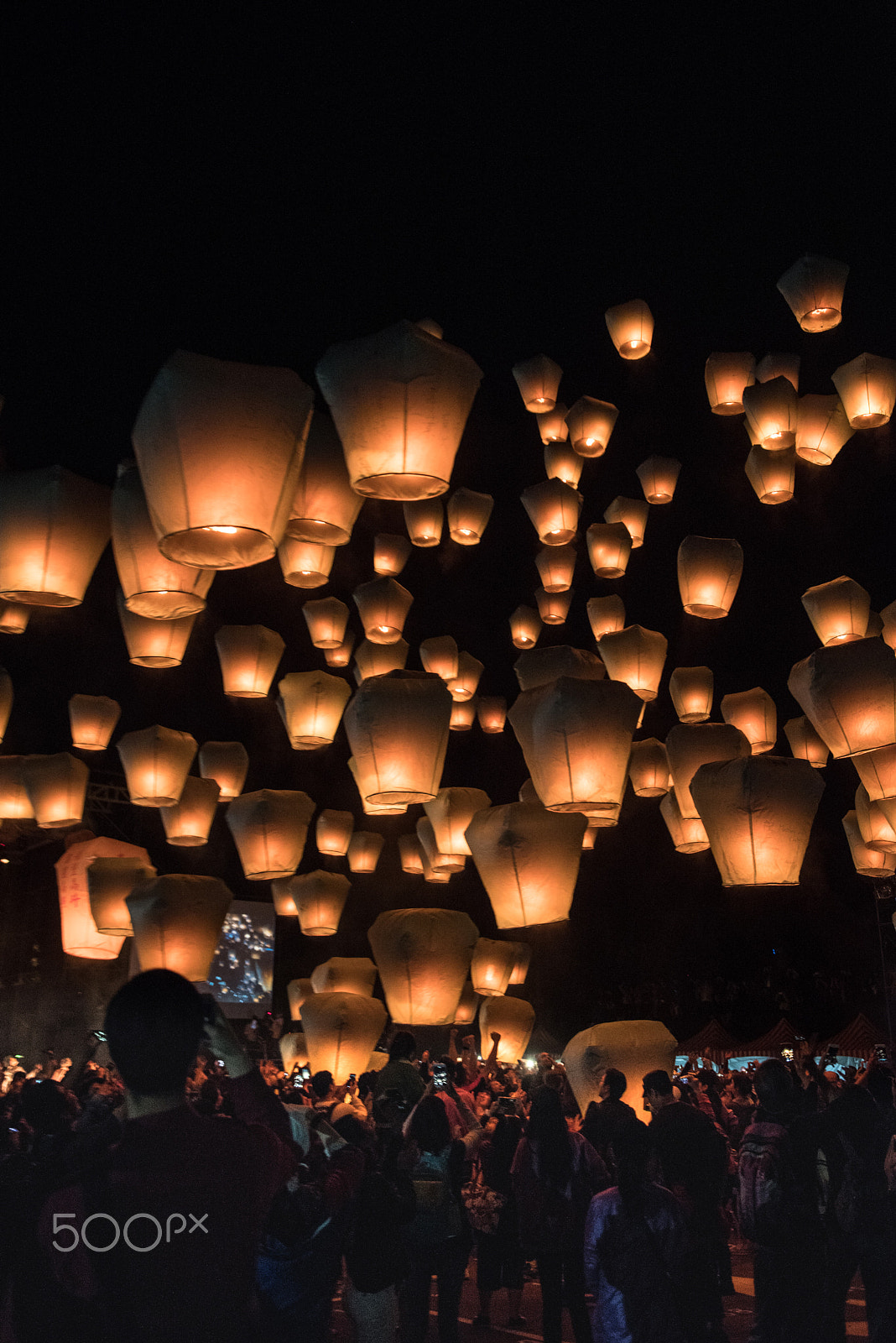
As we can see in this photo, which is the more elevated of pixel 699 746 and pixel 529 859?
pixel 699 746

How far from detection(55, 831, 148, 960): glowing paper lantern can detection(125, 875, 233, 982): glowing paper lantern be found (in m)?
1.06

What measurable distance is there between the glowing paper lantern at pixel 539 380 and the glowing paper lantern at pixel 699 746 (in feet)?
10.2

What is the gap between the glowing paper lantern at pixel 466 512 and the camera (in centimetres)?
770

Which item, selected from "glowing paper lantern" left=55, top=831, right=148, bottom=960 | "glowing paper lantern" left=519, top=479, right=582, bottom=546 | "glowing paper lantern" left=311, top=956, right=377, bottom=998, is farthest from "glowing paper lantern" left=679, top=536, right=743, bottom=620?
"glowing paper lantern" left=55, top=831, right=148, bottom=960

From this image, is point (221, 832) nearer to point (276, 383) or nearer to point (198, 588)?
point (198, 588)

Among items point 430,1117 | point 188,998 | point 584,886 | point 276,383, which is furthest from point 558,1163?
point 584,886

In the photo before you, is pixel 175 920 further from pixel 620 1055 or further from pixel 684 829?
pixel 684 829

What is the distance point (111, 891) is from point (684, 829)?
11.1 feet

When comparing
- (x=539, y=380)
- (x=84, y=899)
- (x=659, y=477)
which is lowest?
(x=84, y=899)

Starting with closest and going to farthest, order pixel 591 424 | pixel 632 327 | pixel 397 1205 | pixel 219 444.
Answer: pixel 397 1205, pixel 219 444, pixel 632 327, pixel 591 424

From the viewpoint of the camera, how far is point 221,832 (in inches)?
531

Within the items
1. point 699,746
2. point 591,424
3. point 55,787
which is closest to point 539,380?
point 591,424

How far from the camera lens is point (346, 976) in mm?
7930

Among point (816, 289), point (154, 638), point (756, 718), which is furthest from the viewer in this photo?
point (756, 718)
